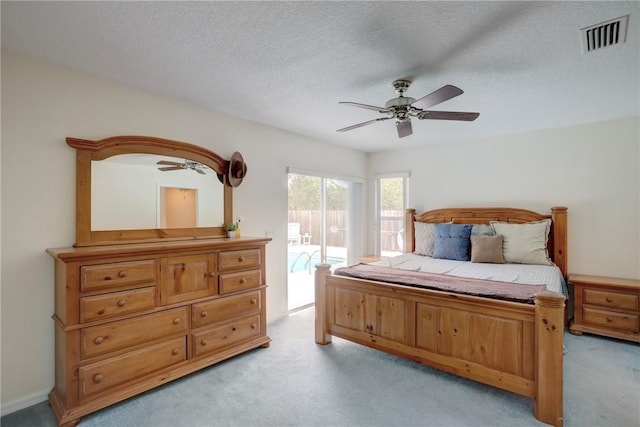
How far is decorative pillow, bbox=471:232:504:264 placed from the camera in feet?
12.2

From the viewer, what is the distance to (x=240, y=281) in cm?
293

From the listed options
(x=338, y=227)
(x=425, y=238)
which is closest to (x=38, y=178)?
(x=338, y=227)

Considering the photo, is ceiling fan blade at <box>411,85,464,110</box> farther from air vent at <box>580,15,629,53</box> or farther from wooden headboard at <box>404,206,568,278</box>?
wooden headboard at <box>404,206,568,278</box>

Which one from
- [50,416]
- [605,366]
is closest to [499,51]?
[605,366]

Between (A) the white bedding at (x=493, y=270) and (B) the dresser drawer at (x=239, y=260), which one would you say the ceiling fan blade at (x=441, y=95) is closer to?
(A) the white bedding at (x=493, y=270)

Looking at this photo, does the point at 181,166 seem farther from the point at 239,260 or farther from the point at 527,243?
the point at 527,243

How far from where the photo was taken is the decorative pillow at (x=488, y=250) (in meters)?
3.72

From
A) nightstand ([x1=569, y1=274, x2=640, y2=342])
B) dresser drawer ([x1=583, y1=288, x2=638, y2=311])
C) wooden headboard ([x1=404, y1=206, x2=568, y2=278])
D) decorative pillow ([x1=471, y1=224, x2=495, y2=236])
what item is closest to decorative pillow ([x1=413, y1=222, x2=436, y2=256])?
wooden headboard ([x1=404, y1=206, x2=568, y2=278])

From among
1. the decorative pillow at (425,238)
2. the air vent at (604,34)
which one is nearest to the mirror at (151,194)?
the decorative pillow at (425,238)

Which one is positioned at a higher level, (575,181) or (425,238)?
(575,181)

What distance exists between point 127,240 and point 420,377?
Answer: 105 inches

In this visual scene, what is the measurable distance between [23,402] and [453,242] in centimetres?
429

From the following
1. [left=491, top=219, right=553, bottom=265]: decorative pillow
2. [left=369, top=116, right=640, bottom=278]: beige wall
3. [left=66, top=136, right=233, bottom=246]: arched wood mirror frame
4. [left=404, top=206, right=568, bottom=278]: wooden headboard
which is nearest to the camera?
[left=66, top=136, right=233, bottom=246]: arched wood mirror frame

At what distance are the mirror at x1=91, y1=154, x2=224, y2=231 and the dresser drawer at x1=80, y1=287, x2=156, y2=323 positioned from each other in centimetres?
63
